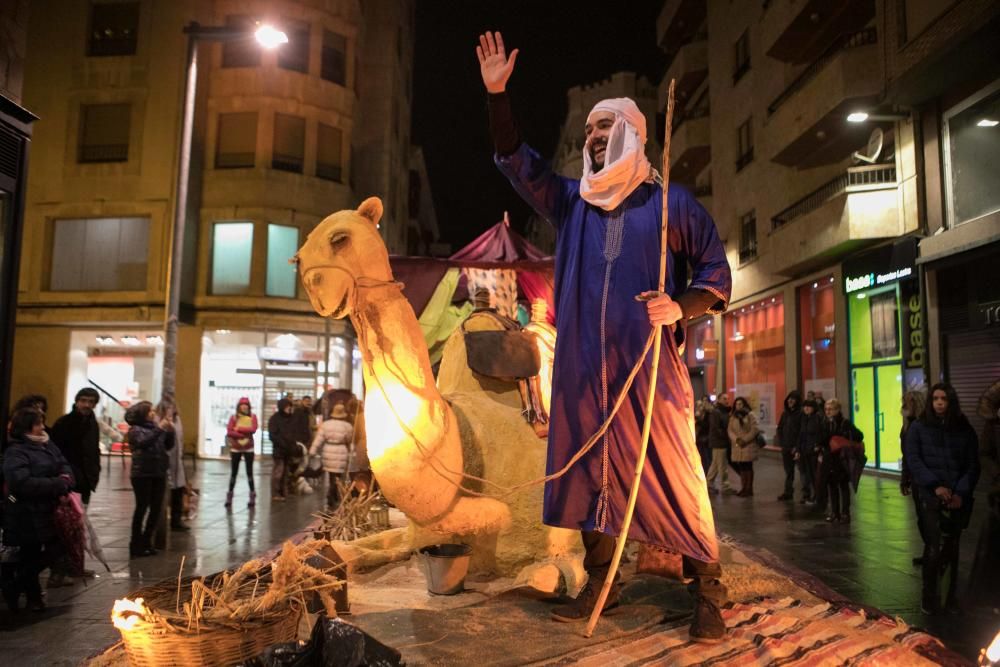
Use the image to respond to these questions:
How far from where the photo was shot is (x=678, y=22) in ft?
90.1

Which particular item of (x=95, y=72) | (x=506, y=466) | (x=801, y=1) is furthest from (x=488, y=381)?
(x=95, y=72)

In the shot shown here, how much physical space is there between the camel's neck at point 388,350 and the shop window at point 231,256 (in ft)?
64.9

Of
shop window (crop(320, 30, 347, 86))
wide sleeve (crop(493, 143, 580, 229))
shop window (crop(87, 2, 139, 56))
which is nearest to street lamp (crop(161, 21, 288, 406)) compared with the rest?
wide sleeve (crop(493, 143, 580, 229))

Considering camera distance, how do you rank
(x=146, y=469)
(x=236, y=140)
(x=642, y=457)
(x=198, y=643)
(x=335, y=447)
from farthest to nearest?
(x=236, y=140) → (x=335, y=447) → (x=146, y=469) → (x=642, y=457) → (x=198, y=643)

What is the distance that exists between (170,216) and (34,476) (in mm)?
18300

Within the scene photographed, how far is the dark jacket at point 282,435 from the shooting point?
1210 centimetres

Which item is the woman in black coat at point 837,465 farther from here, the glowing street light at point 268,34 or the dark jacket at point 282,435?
the glowing street light at point 268,34

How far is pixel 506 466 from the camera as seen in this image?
15.7 ft

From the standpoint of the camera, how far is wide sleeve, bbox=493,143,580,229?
384cm

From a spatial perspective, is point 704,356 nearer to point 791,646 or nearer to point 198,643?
point 791,646

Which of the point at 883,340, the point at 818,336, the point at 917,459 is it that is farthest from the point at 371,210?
the point at 818,336

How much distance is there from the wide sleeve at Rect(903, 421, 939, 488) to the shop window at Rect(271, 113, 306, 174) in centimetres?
2143

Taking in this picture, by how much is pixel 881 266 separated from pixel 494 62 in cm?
1407

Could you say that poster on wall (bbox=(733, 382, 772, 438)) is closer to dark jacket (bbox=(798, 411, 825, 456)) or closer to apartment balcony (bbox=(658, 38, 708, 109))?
dark jacket (bbox=(798, 411, 825, 456))
